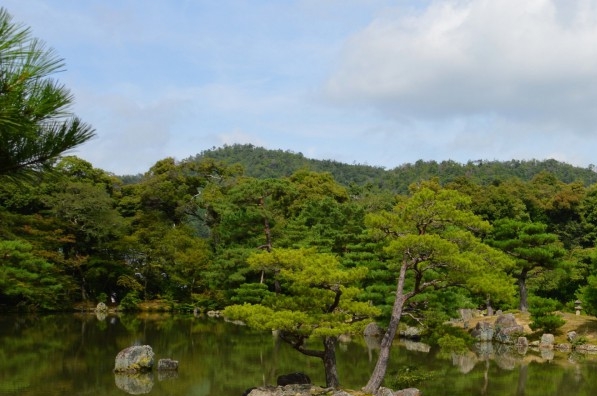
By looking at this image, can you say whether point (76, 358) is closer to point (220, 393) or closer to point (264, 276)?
point (220, 393)

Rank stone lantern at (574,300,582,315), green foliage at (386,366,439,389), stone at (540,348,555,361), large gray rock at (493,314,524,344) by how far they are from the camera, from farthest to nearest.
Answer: stone lantern at (574,300,582,315)
large gray rock at (493,314,524,344)
stone at (540,348,555,361)
green foliage at (386,366,439,389)

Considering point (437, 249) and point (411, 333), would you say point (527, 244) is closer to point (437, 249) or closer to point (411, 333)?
point (411, 333)

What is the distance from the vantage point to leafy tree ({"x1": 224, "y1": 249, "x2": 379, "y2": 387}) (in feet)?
31.4

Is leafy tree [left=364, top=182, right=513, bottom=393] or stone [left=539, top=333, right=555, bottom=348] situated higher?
leafy tree [left=364, top=182, right=513, bottom=393]

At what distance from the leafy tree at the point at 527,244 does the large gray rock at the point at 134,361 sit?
44.9 ft

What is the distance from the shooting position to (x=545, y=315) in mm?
19141

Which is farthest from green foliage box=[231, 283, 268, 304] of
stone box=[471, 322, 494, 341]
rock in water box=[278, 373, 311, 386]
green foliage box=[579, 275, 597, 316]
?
rock in water box=[278, 373, 311, 386]

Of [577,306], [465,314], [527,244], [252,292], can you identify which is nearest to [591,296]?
[527,244]

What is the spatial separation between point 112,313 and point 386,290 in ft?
54.0

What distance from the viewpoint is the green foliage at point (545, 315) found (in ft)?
62.5

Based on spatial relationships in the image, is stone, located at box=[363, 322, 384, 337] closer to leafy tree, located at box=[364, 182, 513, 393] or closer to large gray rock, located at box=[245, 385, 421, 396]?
large gray rock, located at box=[245, 385, 421, 396]

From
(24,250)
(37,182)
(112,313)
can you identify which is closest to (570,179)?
(112,313)

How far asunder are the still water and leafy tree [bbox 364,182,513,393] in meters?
2.42

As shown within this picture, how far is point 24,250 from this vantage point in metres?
20.9
